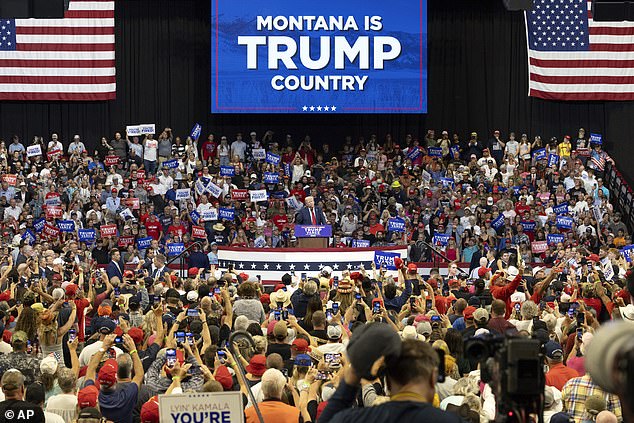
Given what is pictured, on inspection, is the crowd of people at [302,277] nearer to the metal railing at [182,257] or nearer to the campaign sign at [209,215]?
the campaign sign at [209,215]

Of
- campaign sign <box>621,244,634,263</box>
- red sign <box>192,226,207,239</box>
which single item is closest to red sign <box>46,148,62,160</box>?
red sign <box>192,226,207,239</box>

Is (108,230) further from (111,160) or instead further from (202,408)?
(202,408)

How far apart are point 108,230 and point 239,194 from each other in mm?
3743

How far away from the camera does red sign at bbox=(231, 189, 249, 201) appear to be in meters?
27.0

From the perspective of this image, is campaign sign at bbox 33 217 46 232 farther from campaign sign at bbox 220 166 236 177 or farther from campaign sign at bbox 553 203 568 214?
campaign sign at bbox 553 203 568 214

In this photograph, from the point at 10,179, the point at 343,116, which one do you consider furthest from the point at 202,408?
the point at 343,116

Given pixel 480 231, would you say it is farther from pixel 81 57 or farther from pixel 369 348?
pixel 369 348

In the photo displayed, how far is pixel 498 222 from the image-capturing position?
2541 centimetres

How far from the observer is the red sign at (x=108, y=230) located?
24.4 m

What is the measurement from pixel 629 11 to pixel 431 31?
5.47 metres

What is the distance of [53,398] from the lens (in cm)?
839

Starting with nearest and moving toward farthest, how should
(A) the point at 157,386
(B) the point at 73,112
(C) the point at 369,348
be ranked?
(C) the point at 369,348
(A) the point at 157,386
(B) the point at 73,112

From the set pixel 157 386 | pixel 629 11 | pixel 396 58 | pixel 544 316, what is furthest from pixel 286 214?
pixel 157 386

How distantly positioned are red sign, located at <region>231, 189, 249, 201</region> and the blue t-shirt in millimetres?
18739
